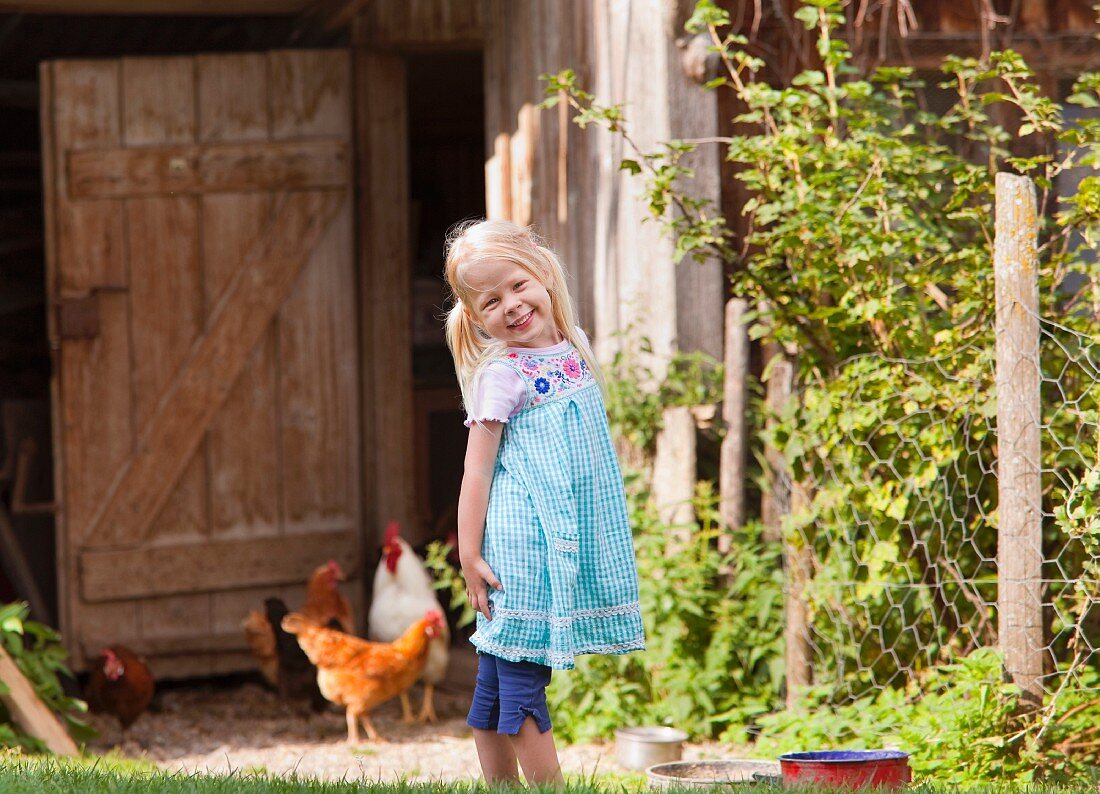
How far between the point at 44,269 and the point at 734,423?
5.82 m

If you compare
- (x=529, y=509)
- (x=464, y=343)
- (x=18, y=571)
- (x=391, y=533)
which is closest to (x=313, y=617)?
(x=391, y=533)

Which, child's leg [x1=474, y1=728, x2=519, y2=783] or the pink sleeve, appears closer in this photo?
the pink sleeve

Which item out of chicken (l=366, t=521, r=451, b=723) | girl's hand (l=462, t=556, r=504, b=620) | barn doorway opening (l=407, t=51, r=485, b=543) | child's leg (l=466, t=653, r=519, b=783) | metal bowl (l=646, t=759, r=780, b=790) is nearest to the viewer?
girl's hand (l=462, t=556, r=504, b=620)

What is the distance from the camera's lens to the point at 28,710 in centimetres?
486

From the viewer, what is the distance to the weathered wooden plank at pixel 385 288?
717 cm

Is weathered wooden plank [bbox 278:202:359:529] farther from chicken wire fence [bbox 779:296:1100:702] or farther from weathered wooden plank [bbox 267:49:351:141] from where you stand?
chicken wire fence [bbox 779:296:1100:702]

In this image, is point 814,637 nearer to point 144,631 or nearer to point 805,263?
point 805,263

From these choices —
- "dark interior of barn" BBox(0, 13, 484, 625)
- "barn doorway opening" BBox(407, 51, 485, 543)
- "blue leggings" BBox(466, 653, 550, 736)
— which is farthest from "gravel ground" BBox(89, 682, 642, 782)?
"barn doorway opening" BBox(407, 51, 485, 543)

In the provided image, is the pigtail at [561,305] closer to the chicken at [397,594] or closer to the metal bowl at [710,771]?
the metal bowl at [710,771]

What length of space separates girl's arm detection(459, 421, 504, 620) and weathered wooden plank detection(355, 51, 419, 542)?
3989mm

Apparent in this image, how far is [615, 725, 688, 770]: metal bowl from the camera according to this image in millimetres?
4582

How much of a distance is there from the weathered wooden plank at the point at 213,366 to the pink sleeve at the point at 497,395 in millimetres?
3837

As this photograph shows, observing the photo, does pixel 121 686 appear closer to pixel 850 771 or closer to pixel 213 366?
pixel 213 366

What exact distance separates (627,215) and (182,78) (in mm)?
2650
